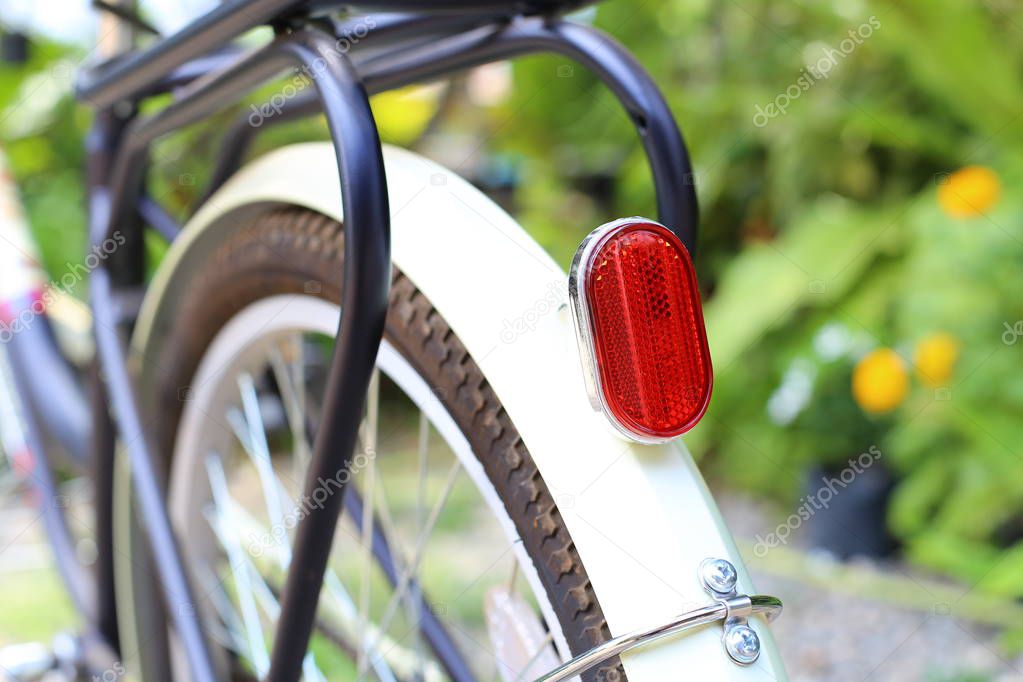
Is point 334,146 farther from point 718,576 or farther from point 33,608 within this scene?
point 33,608

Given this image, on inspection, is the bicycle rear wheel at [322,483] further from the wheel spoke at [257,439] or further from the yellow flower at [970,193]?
the yellow flower at [970,193]

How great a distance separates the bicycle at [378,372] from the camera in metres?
0.55

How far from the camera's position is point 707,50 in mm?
2852

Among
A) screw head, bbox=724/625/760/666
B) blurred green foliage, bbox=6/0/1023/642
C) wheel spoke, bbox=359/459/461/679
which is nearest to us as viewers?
screw head, bbox=724/625/760/666

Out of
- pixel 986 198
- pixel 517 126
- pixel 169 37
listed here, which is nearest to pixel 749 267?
pixel 986 198

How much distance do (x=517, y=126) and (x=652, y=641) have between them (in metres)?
2.89

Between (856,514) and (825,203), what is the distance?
79 centimetres

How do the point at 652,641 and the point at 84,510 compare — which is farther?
the point at 84,510

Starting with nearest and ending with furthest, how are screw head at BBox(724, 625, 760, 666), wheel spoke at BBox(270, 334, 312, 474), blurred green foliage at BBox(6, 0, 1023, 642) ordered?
screw head at BBox(724, 625, 760, 666), wheel spoke at BBox(270, 334, 312, 474), blurred green foliage at BBox(6, 0, 1023, 642)

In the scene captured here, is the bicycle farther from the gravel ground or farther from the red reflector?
the gravel ground

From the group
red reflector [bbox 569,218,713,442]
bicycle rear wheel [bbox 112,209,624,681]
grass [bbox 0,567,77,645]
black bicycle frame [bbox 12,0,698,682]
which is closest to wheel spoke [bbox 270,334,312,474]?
bicycle rear wheel [bbox 112,209,624,681]

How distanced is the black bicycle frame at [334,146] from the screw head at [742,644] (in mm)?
263

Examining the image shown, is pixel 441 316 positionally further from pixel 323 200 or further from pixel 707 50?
pixel 707 50

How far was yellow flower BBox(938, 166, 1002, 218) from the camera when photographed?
185 centimetres
